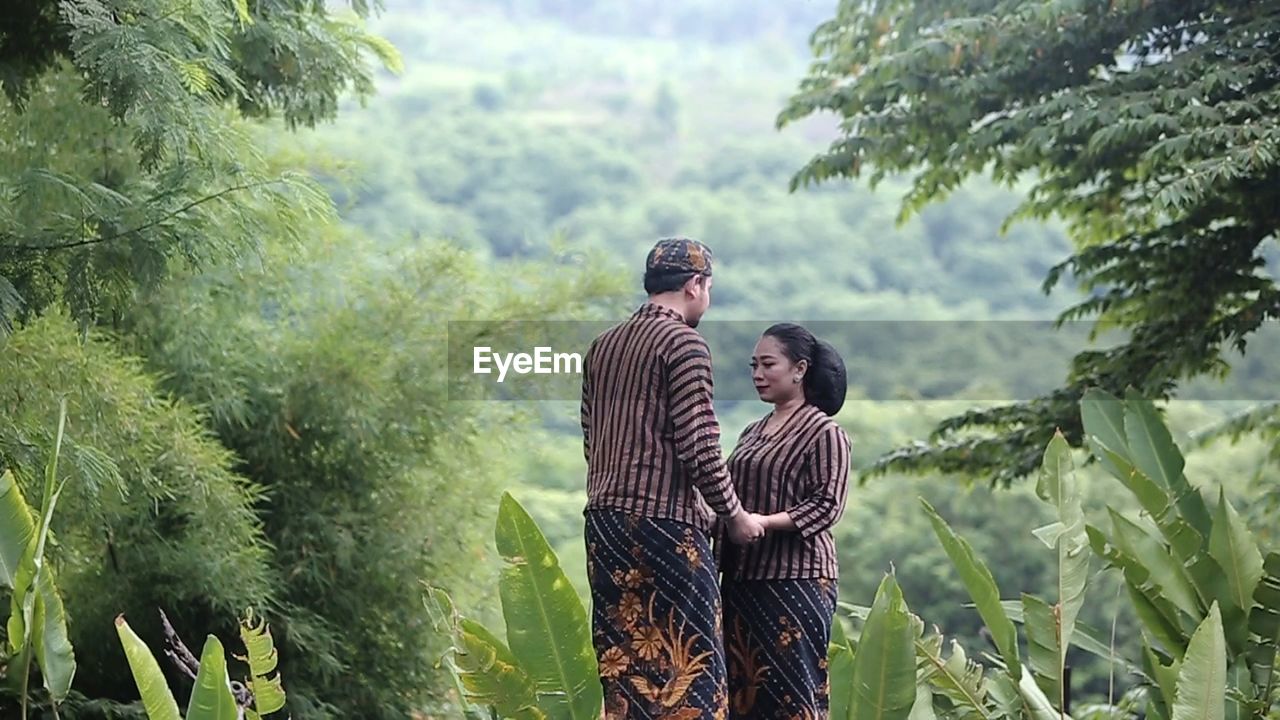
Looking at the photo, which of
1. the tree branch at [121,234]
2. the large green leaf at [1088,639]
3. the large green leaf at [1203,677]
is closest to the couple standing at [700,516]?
the large green leaf at [1088,639]

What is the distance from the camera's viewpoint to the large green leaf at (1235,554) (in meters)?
3.60

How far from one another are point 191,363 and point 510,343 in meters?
1.42

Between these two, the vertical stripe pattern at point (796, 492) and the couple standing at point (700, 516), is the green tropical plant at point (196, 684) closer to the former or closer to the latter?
the couple standing at point (700, 516)

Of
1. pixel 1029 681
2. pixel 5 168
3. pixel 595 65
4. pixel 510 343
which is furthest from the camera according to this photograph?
pixel 595 65

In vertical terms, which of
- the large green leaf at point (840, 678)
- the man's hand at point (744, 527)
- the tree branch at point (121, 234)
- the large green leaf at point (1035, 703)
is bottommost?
the large green leaf at point (1035, 703)

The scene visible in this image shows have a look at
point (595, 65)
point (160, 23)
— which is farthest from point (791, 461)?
point (595, 65)

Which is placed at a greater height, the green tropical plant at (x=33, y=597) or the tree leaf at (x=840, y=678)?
the green tropical plant at (x=33, y=597)

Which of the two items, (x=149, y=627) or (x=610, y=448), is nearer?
(x=610, y=448)

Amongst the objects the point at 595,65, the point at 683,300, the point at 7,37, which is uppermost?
the point at 595,65

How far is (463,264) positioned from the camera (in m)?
7.16

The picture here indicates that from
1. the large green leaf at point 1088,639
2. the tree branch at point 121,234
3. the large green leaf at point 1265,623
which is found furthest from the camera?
the tree branch at point 121,234

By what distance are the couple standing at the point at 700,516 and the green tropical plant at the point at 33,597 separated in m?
1.02

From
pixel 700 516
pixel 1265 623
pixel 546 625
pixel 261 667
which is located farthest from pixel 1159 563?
pixel 261 667

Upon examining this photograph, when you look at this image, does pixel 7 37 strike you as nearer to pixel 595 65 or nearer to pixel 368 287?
pixel 368 287
